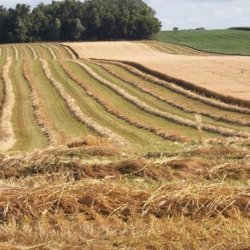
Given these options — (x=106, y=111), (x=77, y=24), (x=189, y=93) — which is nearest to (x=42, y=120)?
(x=106, y=111)

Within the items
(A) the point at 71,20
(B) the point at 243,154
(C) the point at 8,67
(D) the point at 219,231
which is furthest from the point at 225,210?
(A) the point at 71,20

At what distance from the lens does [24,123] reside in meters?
32.3

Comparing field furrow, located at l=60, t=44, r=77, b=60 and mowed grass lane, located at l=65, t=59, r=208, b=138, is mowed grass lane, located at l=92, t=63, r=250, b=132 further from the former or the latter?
field furrow, located at l=60, t=44, r=77, b=60

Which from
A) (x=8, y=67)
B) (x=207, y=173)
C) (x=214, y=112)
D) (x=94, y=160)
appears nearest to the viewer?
(x=207, y=173)

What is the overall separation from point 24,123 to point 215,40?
100471 mm

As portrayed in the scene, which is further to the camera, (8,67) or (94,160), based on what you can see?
(8,67)

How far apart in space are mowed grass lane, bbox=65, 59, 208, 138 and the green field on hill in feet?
194

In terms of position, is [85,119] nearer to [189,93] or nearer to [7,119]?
[7,119]

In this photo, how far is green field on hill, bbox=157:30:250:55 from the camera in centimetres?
11121

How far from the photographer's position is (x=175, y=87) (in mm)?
45500

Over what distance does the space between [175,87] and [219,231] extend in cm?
3834

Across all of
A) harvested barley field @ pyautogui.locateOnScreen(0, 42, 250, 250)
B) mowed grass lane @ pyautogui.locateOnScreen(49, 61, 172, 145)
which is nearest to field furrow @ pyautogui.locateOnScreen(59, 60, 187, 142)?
mowed grass lane @ pyautogui.locateOnScreen(49, 61, 172, 145)

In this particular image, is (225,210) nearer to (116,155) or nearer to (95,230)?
(95,230)

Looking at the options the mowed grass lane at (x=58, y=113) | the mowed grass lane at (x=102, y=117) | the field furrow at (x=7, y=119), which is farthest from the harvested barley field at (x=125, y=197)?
the field furrow at (x=7, y=119)
